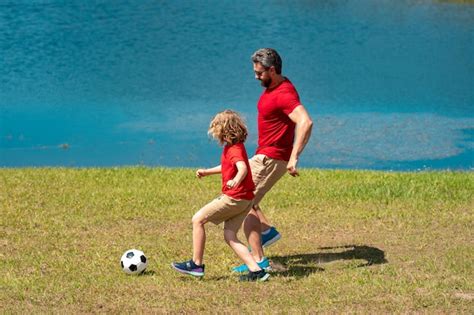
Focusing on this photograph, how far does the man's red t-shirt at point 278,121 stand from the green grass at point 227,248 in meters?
1.31

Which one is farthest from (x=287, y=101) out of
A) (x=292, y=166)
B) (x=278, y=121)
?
(x=292, y=166)

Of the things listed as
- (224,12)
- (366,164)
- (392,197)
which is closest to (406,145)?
(366,164)

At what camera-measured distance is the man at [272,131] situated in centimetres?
1002

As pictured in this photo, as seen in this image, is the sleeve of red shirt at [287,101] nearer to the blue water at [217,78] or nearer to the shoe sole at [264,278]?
the shoe sole at [264,278]

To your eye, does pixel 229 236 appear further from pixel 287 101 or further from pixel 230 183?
pixel 287 101

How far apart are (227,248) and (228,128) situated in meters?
2.43

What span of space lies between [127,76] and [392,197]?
615 inches

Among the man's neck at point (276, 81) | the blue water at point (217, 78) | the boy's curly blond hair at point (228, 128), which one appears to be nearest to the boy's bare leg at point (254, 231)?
the boy's curly blond hair at point (228, 128)

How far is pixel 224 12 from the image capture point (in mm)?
37812

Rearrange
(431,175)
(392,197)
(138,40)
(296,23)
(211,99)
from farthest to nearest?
(296,23) < (138,40) < (211,99) < (431,175) < (392,197)

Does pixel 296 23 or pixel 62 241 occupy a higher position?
pixel 62 241

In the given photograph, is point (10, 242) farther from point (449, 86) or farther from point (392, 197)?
point (449, 86)

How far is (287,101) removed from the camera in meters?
10.1

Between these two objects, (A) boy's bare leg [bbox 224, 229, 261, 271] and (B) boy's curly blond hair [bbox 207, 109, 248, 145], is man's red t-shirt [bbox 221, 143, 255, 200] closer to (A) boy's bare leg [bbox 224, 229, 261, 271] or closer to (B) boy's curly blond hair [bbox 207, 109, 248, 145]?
(B) boy's curly blond hair [bbox 207, 109, 248, 145]
